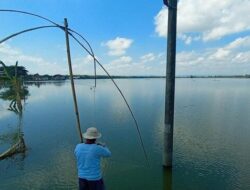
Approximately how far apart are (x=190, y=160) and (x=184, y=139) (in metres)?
3.22

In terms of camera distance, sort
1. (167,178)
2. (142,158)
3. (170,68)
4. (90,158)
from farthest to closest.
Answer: (142,158)
(167,178)
(170,68)
(90,158)

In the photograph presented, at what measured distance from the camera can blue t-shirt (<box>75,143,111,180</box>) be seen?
4.36 m

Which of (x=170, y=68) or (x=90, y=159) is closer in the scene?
(x=90, y=159)

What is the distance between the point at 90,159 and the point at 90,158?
0.02 m

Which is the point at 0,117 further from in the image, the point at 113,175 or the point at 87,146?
the point at 87,146

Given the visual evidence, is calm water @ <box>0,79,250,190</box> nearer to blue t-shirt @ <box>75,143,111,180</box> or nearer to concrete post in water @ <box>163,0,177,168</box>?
concrete post in water @ <box>163,0,177,168</box>

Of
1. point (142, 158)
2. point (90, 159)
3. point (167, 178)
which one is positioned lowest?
point (167, 178)

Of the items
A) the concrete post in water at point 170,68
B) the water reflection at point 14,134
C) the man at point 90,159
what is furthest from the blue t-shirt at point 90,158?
the water reflection at point 14,134

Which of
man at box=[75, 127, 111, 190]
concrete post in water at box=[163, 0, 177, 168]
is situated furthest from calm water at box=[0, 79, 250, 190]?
man at box=[75, 127, 111, 190]

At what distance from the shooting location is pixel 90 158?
4359mm

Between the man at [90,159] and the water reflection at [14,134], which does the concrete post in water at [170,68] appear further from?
the water reflection at [14,134]

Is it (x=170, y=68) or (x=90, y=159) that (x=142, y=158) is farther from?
(x=90, y=159)

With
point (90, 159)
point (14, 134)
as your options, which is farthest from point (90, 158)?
point (14, 134)

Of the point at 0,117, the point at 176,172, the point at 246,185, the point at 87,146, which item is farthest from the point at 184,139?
the point at 0,117
